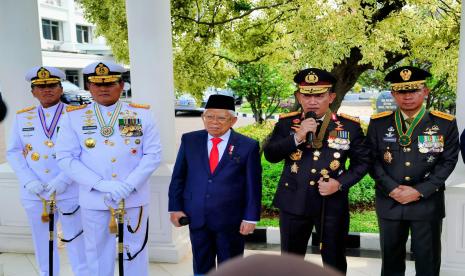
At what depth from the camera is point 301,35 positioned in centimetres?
492

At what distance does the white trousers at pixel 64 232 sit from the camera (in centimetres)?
305

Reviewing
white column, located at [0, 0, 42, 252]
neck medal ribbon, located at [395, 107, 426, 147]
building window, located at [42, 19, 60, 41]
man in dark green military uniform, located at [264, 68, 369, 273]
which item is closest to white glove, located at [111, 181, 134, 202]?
man in dark green military uniform, located at [264, 68, 369, 273]

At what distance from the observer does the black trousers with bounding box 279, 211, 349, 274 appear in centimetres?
260

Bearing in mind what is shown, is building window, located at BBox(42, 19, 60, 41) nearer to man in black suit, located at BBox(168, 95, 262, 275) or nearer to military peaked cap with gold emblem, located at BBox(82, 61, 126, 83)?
military peaked cap with gold emblem, located at BBox(82, 61, 126, 83)

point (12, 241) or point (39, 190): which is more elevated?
point (39, 190)

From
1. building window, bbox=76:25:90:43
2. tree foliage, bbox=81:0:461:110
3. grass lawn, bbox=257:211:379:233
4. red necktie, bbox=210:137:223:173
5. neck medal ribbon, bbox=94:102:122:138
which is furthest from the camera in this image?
building window, bbox=76:25:90:43

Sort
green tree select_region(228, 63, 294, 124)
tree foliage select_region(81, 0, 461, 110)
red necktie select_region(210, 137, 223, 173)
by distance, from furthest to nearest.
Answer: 1. green tree select_region(228, 63, 294, 124)
2. tree foliage select_region(81, 0, 461, 110)
3. red necktie select_region(210, 137, 223, 173)

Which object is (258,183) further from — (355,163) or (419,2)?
(419,2)

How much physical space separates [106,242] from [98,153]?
60 cm

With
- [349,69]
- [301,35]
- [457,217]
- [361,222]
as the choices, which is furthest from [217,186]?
[349,69]

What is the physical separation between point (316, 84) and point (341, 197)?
0.69 metres

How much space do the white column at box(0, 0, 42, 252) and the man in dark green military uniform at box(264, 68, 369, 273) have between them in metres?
2.54

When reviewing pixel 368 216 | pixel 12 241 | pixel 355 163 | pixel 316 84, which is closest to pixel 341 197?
pixel 355 163

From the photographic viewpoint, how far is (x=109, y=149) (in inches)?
106
